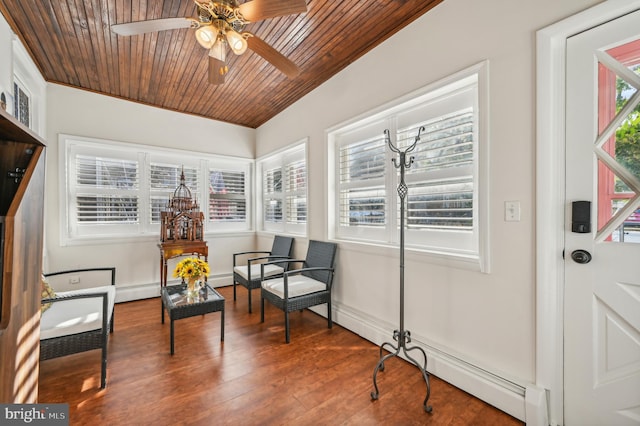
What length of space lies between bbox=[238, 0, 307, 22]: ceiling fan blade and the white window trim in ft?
6.07

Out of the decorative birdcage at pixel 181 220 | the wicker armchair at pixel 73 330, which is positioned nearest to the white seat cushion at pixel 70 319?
the wicker armchair at pixel 73 330

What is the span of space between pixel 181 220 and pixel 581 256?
4.16 m

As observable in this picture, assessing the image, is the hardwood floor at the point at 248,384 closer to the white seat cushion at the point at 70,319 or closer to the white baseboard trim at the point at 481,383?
the white baseboard trim at the point at 481,383

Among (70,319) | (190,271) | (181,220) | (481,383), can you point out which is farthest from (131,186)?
(481,383)

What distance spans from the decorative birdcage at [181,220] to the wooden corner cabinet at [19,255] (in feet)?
9.08

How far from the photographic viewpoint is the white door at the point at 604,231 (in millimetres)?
1322

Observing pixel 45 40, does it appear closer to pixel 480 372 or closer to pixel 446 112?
pixel 446 112

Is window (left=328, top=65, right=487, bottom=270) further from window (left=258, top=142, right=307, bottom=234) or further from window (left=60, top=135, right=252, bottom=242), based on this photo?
window (left=60, top=135, right=252, bottom=242)

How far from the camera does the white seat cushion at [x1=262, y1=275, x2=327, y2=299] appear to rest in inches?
106

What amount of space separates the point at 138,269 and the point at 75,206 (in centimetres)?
113

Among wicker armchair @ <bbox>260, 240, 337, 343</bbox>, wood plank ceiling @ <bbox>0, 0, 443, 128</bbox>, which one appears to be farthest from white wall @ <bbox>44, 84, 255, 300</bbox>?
wicker armchair @ <bbox>260, 240, 337, 343</bbox>

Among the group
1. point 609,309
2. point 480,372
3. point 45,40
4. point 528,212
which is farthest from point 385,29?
point 45,40

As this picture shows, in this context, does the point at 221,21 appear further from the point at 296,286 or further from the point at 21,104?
the point at 21,104

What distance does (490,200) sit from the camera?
1740 millimetres
